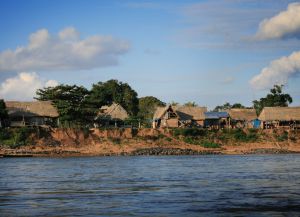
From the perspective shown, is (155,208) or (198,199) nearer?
A: (155,208)

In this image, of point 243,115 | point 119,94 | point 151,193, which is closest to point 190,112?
point 243,115

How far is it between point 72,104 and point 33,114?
5.21 metres

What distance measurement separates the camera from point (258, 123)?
84125 mm

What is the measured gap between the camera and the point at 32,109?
73.1 metres

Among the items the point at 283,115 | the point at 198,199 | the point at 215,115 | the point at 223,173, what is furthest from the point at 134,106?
the point at 198,199

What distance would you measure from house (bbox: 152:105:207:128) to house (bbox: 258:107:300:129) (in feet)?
29.5

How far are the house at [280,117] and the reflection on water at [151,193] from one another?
44.2 m

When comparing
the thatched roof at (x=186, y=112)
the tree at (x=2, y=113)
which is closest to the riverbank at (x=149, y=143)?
the tree at (x=2, y=113)

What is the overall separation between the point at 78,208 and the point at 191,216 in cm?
436

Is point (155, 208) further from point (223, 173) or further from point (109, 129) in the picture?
point (109, 129)

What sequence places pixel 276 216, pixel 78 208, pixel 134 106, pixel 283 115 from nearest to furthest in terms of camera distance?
pixel 276 216
pixel 78 208
pixel 283 115
pixel 134 106

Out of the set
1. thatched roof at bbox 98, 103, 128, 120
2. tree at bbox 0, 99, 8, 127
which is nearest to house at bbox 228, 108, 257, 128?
thatched roof at bbox 98, 103, 128, 120

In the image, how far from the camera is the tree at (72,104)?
71688 millimetres

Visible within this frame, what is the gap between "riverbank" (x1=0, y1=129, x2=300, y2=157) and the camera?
212 feet
